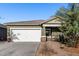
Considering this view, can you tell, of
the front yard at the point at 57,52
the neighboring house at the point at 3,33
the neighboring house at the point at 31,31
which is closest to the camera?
the front yard at the point at 57,52

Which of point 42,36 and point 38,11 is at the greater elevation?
point 38,11

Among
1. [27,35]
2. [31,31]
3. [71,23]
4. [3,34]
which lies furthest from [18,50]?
[3,34]

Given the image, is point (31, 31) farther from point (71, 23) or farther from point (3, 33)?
point (71, 23)

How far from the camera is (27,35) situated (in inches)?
986

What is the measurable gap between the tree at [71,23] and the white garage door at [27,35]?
5.81m

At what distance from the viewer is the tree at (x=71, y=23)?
18.6m

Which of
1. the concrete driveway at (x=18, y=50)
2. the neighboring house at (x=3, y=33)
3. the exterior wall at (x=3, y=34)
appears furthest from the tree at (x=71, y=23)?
the exterior wall at (x=3, y=34)

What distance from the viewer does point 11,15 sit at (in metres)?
29.9

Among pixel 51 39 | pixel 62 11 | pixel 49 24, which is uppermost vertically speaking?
pixel 62 11

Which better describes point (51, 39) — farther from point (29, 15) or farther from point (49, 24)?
point (29, 15)

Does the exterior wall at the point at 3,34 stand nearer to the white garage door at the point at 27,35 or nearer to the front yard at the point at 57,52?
the white garage door at the point at 27,35

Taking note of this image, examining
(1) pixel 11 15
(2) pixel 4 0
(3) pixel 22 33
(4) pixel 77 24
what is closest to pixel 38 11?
(1) pixel 11 15

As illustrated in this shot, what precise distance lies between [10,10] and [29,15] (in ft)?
9.93

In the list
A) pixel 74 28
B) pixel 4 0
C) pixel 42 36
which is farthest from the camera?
pixel 42 36
